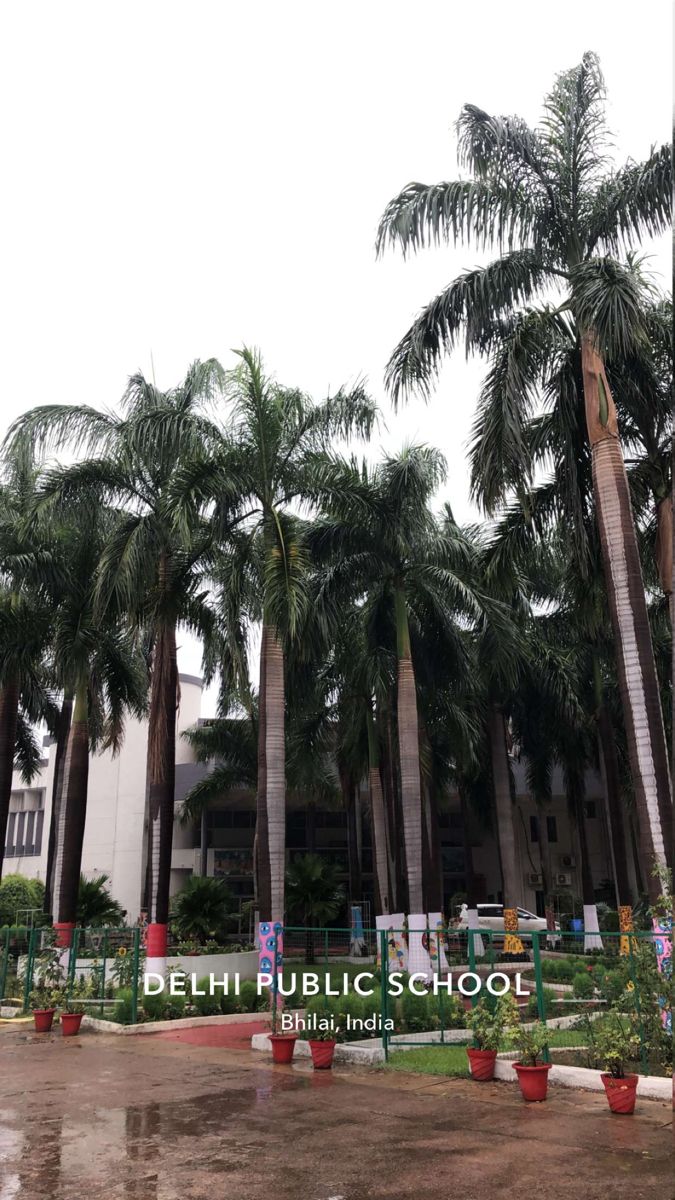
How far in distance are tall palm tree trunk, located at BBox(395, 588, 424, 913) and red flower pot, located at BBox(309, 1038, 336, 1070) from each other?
866cm

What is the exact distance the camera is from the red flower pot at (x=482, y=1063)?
11.6m

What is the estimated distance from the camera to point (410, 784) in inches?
844

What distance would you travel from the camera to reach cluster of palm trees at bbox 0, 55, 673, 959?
15.4 metres

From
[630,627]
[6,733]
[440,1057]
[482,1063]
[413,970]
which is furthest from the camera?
[6,733]

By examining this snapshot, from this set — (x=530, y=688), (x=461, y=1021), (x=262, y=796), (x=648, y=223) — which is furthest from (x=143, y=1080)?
(x=530, y=688)

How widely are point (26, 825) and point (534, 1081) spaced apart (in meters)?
47.0

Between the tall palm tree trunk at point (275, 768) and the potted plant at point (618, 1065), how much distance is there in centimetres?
888

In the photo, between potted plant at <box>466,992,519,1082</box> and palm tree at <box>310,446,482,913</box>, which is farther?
palm tree at <box>310,446,482,913</box>

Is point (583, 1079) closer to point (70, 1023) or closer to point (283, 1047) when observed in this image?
point (283, 1047)

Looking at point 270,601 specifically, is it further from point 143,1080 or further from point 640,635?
point 143,1080

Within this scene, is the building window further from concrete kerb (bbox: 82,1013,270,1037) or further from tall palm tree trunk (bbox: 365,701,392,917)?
concrete kerb (bbox: 82,1013,270,1037)

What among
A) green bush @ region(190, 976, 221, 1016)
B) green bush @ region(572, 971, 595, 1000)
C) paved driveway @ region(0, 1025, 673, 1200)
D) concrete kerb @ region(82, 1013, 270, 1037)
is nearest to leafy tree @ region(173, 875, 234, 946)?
green bush @ region(190, 976, 221, 1016)

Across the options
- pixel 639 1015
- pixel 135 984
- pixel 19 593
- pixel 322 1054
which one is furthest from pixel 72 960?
pixel 639 1015

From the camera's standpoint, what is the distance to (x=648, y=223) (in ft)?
51.2
